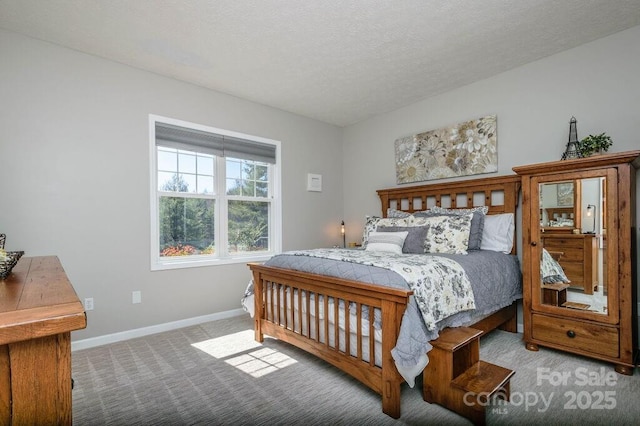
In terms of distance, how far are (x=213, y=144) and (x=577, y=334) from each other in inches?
150

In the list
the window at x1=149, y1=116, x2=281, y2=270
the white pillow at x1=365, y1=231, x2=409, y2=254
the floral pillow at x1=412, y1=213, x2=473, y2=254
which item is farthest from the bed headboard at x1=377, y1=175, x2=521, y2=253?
the window at x1=149, y1=116, x2=281, y2=270

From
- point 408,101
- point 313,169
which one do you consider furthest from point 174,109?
point 408,101

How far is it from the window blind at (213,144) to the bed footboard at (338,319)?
159cm

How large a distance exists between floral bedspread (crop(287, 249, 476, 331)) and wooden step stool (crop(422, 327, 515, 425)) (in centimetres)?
15

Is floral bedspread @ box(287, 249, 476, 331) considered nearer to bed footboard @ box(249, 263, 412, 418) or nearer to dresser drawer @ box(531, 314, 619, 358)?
bed footboard @ box(249, 263, 412, 418)

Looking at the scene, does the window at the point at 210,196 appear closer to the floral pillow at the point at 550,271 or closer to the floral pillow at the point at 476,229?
the floral pillow at the point at 476,229

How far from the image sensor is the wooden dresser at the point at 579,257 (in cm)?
237

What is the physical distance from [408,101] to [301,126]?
4.89 ft

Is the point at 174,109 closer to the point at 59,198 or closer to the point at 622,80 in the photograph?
the point at 59,198

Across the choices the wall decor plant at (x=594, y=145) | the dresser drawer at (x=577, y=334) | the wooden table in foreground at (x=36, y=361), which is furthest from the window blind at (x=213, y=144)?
the dresser drawer at (x=577, y=334)

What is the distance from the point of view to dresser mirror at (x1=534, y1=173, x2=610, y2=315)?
234 cm

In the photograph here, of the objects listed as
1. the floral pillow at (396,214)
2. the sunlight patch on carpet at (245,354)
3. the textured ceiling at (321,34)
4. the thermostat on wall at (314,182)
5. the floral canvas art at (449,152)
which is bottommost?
the sunlight patch on carpet at (245,354)

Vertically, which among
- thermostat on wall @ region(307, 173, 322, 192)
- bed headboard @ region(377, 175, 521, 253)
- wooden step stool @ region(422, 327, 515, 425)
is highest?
thermostat on wall @ region(307, 173, 322, 192)

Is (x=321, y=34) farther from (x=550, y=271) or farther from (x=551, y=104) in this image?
(x=550, y=271)
